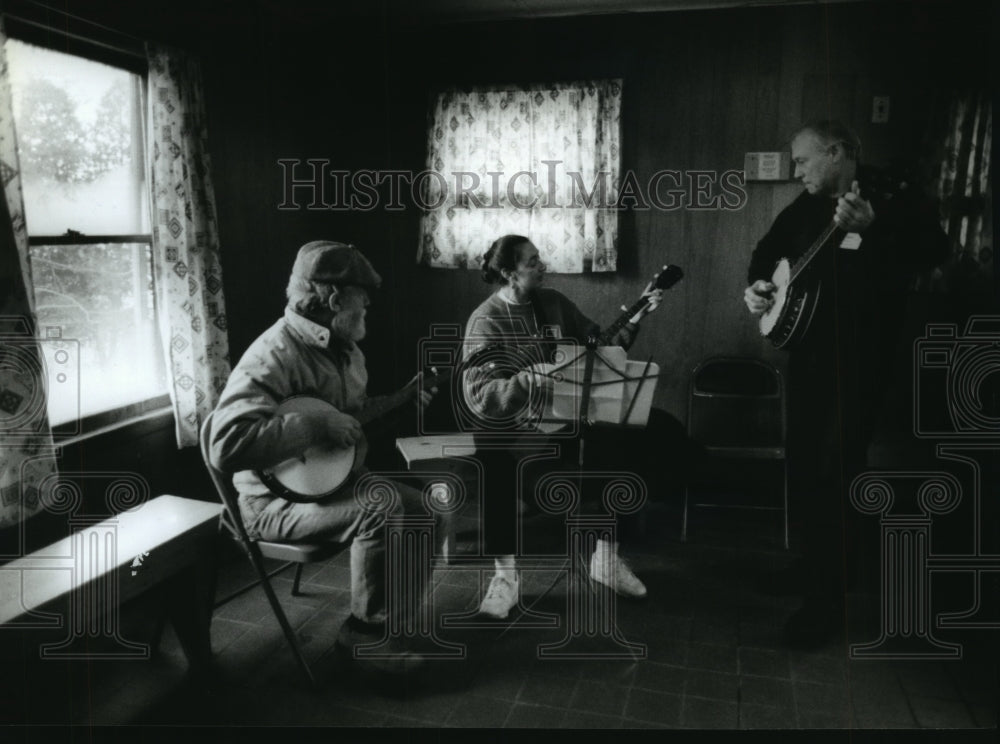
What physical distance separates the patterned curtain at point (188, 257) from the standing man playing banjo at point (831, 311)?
5.69 feet

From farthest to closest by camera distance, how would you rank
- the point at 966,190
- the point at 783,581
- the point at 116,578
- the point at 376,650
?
1. the point at 783,581
2. the point at 376,650
3. the point at 966,190
4. the point at 116,578

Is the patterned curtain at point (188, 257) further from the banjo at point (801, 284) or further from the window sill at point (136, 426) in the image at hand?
the banjo at point (801, 284)

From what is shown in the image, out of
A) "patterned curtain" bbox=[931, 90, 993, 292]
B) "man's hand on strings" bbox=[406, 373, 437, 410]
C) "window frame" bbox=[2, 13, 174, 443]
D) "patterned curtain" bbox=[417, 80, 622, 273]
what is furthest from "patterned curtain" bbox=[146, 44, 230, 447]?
"patterned curtain" bbox=[931, 90, 993, 292]

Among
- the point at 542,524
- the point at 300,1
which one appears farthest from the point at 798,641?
the point at 300,1

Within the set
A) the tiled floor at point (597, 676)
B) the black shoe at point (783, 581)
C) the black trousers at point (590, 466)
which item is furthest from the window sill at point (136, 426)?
the black shoe at point (783, 581)

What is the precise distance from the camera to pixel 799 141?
2.37 m

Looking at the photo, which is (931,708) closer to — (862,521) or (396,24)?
(862,521)

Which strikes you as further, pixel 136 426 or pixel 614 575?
pixel 614 575

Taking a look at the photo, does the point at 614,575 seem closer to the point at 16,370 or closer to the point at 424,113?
the point at 424,113

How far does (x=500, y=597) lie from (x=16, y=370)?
169 centimetres

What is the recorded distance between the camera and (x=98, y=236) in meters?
2.37

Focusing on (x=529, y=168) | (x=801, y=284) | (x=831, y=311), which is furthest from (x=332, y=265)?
(x=831, y=311)

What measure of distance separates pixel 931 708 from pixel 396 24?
105 inches

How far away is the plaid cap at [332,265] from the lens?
2359 mm
